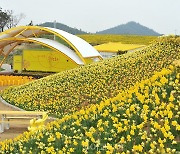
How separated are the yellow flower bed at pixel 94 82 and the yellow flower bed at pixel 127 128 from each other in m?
6.99

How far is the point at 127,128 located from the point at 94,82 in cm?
956

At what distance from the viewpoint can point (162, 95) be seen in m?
5.79

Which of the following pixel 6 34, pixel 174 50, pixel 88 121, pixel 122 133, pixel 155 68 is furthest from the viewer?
pixel 6 34

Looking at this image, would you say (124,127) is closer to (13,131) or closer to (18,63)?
(13,131)

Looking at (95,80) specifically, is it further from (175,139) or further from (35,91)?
(175,139)

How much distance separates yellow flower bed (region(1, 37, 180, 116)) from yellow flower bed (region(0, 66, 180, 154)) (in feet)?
22.9

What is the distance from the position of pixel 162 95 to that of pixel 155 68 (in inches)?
341

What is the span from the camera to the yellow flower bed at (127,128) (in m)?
4.87

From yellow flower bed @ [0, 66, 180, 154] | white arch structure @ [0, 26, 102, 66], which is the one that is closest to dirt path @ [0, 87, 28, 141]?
yellow flower bed @ [0, 66, 180, 154]

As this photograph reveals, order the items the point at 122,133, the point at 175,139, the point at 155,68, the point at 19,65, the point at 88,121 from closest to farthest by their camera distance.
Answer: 1. the point at 175,139
2. the point at 122,133
3. the point at 88,121
4. the point at 155,68
5. the point at 19,65

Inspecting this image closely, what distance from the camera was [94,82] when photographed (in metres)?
14.9

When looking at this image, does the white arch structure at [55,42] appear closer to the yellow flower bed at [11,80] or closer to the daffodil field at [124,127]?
the yellow flower bed at [11,80]

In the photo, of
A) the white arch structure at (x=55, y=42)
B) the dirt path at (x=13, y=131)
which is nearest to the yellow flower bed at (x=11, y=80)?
the white arch structure at (x=55, y=42)

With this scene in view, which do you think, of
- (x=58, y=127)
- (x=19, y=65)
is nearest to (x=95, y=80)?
(x=58, y=127)
